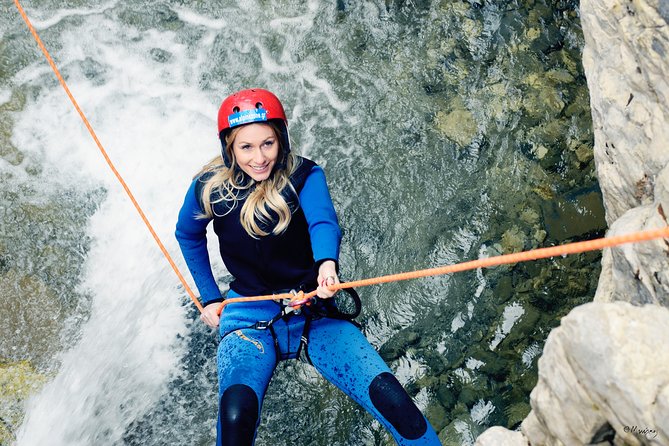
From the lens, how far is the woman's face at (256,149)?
12.0 ft

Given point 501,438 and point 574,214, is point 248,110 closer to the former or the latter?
point 501,438

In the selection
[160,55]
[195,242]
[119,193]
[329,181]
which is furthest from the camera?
[160,55]

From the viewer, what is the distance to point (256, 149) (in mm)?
3670

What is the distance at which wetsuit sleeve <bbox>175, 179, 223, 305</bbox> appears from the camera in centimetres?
389

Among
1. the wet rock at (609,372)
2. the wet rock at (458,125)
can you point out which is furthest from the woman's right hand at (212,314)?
the wet rock at (458,125)

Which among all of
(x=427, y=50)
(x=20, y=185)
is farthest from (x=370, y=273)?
(x=20, y=185)

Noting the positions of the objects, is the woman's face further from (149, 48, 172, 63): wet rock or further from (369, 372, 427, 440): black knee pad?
(149, 48, 172, 63): wet rock

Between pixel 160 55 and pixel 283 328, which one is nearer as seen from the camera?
pixel 283 328

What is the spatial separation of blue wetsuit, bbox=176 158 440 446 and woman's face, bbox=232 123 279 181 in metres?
0.16

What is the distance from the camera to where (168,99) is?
5.97m

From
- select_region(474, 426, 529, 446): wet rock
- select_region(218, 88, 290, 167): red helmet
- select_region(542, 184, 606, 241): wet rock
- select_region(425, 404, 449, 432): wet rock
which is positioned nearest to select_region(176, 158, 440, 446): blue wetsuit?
select_region(218, 88, 290, 167): red helmet

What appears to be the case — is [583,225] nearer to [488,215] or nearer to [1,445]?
[488,215]

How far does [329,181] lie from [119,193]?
5.37 feet

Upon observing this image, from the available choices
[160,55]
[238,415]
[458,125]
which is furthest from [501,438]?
[160,55]
